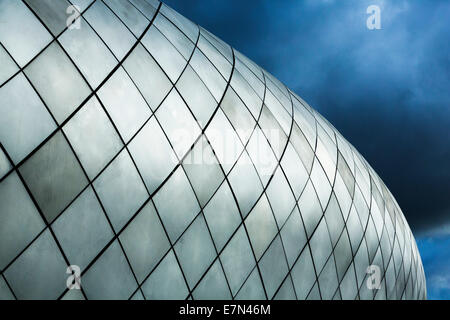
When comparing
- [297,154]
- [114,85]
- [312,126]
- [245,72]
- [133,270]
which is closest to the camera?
[133,270]

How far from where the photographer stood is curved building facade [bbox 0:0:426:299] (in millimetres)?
A: 6922

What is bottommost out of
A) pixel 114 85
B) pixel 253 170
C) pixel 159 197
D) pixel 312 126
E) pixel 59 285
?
pixel 59 285

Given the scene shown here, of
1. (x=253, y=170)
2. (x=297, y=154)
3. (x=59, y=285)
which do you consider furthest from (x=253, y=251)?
(x=59, y=285)

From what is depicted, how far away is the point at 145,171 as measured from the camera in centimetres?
806

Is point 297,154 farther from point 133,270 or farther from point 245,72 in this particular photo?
point 133,270

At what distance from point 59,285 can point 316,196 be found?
8196mm

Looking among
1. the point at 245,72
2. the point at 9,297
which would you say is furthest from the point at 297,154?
the point at 9,297

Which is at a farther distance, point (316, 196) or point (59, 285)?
point (316, 196)

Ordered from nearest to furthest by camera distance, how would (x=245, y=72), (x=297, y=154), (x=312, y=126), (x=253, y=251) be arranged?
(x=253, y=251) → (x=297, y=154) → (x=245, y=72) → (x=312, y=126)

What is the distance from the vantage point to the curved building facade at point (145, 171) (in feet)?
22.7

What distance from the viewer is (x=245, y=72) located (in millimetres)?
12898
